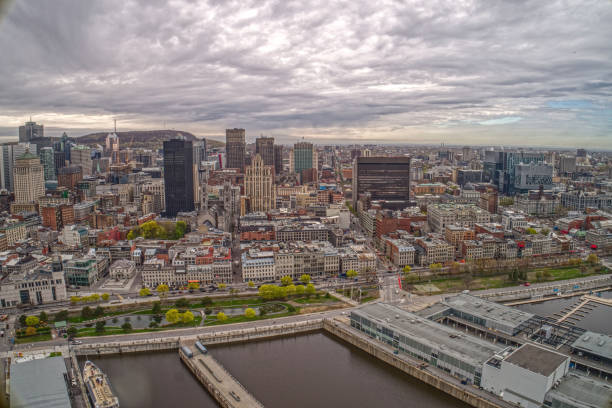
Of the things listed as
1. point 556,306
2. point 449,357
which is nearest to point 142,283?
point 449,357

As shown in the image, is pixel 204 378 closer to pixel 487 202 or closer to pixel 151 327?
pixel 151 327

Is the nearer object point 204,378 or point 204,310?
point 204,378

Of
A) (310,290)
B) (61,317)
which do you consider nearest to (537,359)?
(310,290)

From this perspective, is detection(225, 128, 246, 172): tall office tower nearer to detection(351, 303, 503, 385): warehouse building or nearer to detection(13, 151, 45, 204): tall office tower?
detection(13, 151, 45, 204): tall office tower

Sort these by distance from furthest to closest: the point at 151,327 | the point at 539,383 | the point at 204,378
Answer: the point at 151,327
the point at 204,378
the point at 539,383

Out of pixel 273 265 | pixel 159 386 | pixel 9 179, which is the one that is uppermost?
pixel 9 179

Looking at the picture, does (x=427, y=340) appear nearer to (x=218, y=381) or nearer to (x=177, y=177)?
(x=218, y=381)

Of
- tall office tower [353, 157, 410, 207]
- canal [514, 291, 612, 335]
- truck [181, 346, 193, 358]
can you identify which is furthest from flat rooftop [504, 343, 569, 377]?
tall office tower [353, 157, 410, 207]
